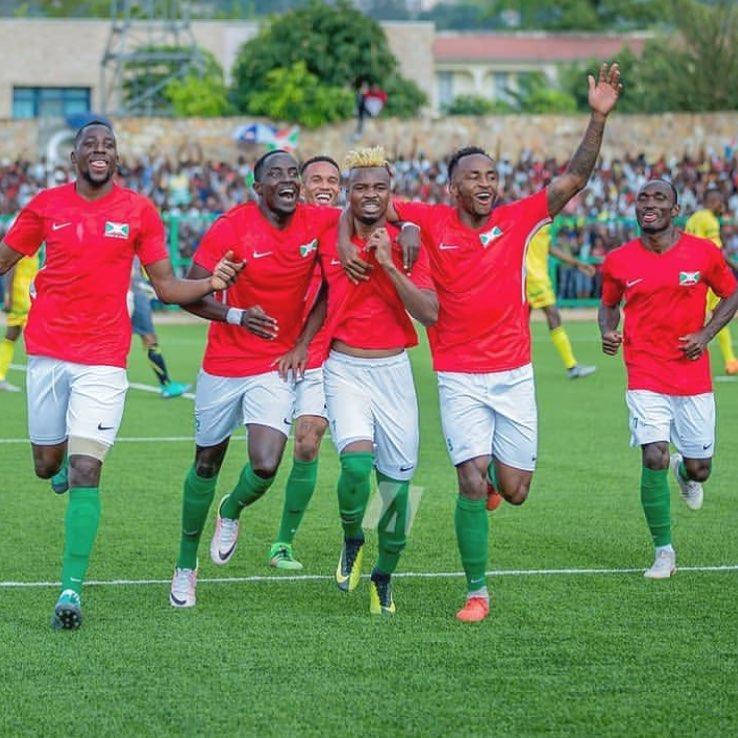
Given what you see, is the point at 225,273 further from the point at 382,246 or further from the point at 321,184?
the point at 321,184

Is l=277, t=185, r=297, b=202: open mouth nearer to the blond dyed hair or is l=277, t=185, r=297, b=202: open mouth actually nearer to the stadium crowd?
the blond dyed hair

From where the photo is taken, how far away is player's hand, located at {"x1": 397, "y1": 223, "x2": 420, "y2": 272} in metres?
8.73

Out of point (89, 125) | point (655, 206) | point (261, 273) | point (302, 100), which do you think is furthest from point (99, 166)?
point (302, 100)

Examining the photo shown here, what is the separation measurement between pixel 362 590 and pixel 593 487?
4.35 meters

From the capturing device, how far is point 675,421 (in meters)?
10.5

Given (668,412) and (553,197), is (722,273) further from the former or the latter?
(553,197)

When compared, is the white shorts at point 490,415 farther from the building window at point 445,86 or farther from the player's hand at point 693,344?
the building window at point 445,86

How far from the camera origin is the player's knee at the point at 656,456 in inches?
402

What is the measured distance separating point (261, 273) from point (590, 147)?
184cm

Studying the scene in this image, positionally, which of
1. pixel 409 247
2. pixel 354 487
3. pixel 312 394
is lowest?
pixel 354 487

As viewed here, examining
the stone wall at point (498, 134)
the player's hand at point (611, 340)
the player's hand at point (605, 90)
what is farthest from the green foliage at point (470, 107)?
the player's hand at point (605, 90)

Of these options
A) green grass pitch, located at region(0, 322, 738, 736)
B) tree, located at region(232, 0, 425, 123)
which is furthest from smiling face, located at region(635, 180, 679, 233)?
tree, located at region(232, 0, 425, 123)

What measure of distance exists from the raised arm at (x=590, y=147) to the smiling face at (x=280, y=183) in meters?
1.33

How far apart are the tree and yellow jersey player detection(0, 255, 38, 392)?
106ft
